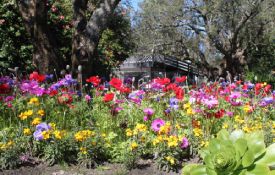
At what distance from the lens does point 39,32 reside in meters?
7.52

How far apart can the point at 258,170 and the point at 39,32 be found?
6882mm

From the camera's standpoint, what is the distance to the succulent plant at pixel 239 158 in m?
1.03

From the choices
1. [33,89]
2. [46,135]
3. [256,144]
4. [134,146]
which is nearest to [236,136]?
[256,144]

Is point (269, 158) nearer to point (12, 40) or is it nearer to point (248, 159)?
point (248, 159)

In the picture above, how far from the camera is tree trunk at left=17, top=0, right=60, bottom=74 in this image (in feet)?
24.6

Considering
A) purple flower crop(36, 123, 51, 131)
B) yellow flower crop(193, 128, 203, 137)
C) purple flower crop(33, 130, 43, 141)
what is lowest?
yellow flower crop(193, 128, 203, 137)

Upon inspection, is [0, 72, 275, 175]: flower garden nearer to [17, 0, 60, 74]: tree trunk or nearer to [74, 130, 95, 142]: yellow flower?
[74, 130, 95, 142]: yellow flower

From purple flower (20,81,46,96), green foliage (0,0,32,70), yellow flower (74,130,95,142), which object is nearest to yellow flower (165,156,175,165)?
yellow flower (74,130,95,142)

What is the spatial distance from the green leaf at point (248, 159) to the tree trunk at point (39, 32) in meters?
6.74

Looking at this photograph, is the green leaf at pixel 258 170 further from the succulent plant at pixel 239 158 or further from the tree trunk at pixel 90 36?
the tree trunk at pixel 90 36

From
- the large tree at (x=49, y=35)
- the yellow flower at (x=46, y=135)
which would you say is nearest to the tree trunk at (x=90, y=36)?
the large tree at (x=49, y=35)

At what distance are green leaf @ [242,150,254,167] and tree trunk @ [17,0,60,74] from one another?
6743mm

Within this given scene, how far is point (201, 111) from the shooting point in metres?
4.47

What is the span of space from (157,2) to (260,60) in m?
6.87
